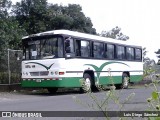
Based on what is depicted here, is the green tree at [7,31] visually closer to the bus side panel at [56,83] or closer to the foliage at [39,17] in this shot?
the bus side panel at [56,83]

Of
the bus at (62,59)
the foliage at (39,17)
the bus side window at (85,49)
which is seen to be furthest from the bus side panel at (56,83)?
the foliage at (39,17)

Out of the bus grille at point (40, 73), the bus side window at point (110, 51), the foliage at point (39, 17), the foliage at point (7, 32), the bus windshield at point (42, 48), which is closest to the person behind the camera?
the bus windshield at point (42, 48)

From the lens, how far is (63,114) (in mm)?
6043

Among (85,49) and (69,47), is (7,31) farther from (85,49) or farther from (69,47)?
(69,47)

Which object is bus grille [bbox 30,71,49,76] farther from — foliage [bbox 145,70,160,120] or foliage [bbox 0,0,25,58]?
foliage [bbox 145,70,160,120]

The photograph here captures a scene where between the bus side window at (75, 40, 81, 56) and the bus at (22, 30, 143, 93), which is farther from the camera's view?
the bus side window at (75, 40, 81, 56)

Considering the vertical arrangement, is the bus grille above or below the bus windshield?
below

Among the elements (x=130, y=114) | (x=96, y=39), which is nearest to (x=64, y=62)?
(x=96, y=39)

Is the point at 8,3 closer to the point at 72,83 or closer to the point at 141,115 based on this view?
the point at 72,83

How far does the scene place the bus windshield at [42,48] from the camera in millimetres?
15828

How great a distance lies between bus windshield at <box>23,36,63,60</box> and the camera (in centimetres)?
1583

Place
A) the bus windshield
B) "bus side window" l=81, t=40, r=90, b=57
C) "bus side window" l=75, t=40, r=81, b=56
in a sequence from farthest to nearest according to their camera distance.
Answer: "bus side window" l=81, t=40, r=90, b=57 < "bus side window" l=75, t=40, r=81, b=56 < the bus windshield

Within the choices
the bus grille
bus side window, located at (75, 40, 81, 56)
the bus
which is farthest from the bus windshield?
bus side window, located at (75, 40, 81, 56)


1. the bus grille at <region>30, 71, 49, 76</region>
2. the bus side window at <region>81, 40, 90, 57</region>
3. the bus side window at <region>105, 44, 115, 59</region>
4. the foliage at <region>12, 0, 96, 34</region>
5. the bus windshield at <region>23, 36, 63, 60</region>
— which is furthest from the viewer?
the foliage at <region>12, 0, 96, 34</region>
